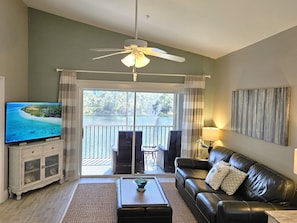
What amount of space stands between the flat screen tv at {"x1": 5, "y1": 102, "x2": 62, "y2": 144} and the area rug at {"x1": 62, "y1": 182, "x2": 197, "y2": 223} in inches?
49.5

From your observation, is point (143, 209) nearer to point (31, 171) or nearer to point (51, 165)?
point (31, 171)

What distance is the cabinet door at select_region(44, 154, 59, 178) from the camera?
16.7 ft

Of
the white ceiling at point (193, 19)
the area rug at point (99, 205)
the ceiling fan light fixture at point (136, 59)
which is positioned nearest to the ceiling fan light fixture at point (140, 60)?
the ceiling fan light fixture at point (136, 59)

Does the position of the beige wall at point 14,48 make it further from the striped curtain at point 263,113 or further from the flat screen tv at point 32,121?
the striped curtain at point 263,113

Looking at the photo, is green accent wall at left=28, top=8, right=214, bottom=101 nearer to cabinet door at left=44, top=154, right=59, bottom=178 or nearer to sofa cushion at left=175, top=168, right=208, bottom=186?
cabinet door at left=44, top=154, right=59, bottom=178

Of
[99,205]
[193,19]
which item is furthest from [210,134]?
[99,205]

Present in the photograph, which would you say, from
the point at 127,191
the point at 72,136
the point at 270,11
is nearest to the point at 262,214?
the point at 127,191

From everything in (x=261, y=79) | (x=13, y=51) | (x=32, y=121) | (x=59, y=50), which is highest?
(x=59, y=50)

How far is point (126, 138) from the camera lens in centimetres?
593

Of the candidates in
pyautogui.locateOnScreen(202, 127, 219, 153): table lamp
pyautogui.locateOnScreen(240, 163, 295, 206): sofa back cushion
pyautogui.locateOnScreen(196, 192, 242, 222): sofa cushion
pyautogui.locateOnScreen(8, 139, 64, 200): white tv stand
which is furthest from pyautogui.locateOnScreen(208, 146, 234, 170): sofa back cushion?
pyautogui.locateOnScreen(8, 139, 64, 200): white tv stand

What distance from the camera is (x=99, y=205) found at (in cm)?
434

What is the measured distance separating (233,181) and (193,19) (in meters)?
2.41

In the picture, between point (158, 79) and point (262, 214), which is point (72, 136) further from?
point (262, 214)

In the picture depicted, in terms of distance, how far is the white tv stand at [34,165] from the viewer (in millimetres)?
4559
